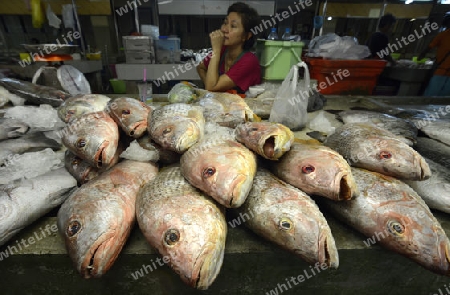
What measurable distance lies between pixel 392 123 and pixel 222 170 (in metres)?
2.03

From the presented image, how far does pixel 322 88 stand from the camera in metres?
5.02

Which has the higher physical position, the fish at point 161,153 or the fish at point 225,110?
the fish at point 225,110

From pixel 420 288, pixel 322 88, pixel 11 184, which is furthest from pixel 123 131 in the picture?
pixel 322 88

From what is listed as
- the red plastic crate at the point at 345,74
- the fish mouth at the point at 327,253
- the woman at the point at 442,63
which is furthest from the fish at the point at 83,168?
the woman at the point at 442,63

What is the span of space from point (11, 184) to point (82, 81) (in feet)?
9.89

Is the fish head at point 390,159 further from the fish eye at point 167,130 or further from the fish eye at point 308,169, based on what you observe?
the fish eye at point 167,130

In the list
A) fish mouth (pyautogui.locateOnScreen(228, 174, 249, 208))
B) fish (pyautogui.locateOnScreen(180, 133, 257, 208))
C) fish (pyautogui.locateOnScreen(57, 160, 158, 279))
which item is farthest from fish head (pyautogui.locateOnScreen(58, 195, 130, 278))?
fish mouth (pyautogui.locateOnScreen(228, 174, 249, 208))

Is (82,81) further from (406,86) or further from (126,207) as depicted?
(406,86)

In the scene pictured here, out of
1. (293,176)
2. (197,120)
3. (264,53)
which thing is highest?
(264,53)

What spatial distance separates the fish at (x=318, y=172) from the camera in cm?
130

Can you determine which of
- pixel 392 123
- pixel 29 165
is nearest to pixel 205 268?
pixel 29 165

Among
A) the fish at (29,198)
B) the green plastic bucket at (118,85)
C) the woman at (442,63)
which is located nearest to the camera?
the fish at (29,198)

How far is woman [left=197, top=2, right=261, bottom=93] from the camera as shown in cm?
351

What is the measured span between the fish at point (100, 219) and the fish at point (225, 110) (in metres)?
0.75
